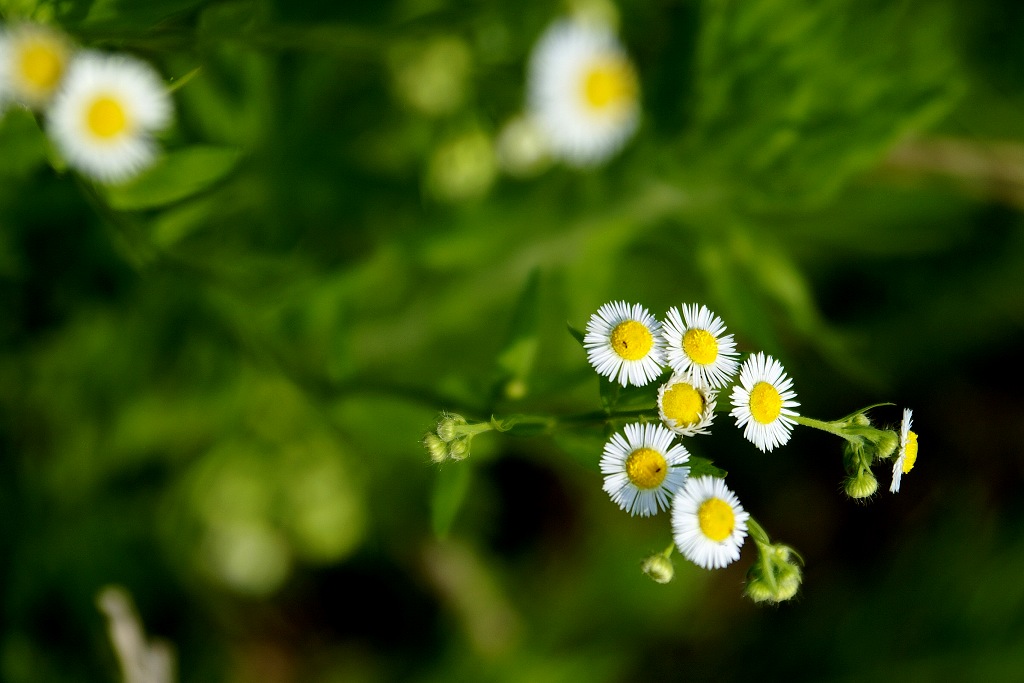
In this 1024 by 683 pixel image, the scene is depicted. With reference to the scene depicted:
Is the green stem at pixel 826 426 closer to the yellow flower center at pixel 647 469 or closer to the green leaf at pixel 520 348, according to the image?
the yellow flower center at pixel 647 469

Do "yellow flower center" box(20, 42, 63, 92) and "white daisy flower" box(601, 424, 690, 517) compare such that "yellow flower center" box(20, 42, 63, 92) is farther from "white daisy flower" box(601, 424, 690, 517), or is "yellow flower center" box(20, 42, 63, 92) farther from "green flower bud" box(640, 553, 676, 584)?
"green flower bud" box(640, 553, 676, 584)

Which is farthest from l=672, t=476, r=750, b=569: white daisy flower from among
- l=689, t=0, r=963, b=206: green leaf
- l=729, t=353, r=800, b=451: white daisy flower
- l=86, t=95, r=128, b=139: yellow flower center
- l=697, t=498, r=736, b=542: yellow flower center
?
l=86, t=95, r=128, b=139: yellow flower center

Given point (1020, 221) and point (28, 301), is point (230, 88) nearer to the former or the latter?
point (28, 301)

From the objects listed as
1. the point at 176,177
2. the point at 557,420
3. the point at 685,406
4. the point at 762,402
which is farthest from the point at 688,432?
the point at 176,177

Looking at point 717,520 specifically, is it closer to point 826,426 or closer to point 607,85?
point 826,426

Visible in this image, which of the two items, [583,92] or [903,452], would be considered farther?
[583,92]

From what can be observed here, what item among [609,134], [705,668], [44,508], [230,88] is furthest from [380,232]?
[705,668]
